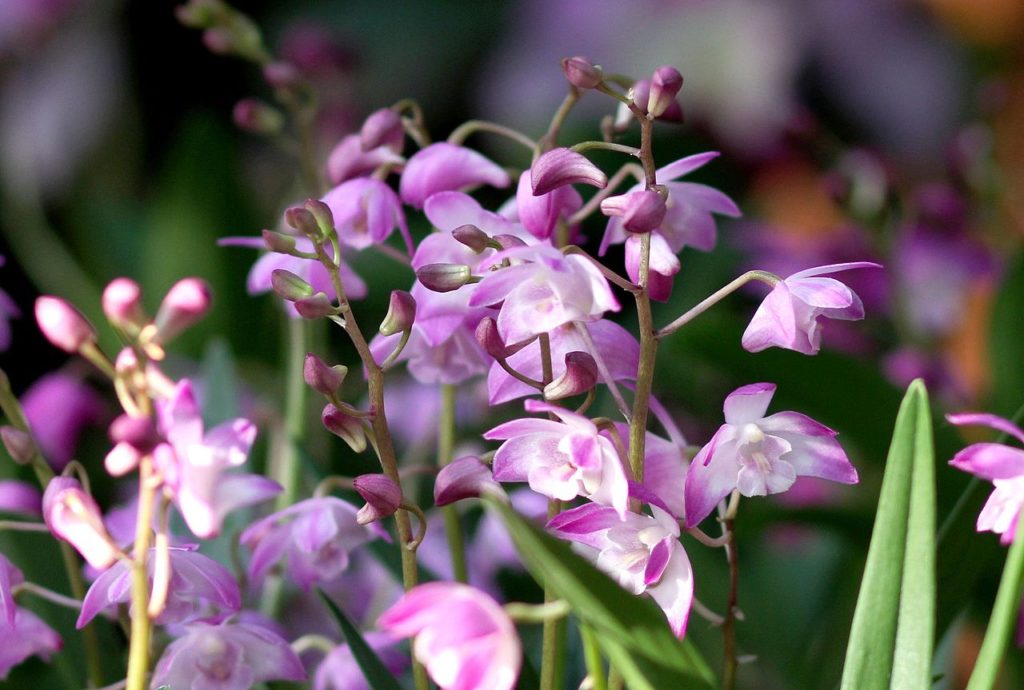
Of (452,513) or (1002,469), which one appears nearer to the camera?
(1002,469)

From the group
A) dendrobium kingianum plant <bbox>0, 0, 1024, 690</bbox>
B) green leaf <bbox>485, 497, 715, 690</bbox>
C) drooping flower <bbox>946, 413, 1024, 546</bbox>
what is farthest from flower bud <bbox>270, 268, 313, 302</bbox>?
drooping flower <bbox>946, 413, 1024, 546</bbox>

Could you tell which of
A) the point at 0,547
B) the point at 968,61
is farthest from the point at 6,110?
the point at 968,61

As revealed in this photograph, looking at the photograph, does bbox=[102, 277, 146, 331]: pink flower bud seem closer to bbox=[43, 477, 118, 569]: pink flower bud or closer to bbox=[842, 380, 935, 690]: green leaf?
bbox=[43, 477, 118, 569]: pink flower bud

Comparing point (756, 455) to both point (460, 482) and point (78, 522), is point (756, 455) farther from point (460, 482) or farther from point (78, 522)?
point (78, 522)

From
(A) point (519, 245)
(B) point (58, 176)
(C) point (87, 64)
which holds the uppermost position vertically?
(A) point (519, 245)

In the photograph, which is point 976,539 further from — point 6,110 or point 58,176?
point 6,110

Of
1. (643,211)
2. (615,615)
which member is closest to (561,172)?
(643,211)
